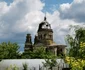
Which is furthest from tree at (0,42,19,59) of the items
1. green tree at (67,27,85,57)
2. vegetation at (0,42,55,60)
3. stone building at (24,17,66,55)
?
green tree at (67,27,85,57)

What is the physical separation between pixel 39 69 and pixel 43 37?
146 ft

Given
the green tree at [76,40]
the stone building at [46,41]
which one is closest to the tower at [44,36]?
the stone building at [46,41]

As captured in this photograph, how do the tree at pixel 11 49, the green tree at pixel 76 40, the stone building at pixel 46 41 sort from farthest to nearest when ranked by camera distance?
the stone building at pixel 46 41 < the tree at pixel 11 49 < the green tree at pixel 76 40

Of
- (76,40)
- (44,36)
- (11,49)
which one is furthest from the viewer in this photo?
(44,36)

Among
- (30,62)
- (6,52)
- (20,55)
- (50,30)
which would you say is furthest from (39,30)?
(30,62)

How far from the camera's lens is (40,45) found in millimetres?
95688

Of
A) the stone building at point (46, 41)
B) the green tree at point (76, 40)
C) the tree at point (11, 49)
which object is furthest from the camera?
the stone building at point (46, 41)

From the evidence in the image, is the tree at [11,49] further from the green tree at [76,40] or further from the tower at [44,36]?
the green tree at [76,40]

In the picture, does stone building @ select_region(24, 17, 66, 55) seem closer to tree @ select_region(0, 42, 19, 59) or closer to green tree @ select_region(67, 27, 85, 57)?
tree @ select_region(0, 42, 19, 59)

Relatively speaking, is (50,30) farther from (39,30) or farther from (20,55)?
(20,55)

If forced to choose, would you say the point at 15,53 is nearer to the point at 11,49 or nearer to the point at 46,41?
the point at 11,49

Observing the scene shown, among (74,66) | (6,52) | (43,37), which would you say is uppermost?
(43,37)

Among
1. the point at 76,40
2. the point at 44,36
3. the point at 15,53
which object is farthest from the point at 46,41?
the point at 76,40

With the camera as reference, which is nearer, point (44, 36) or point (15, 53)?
point (15, 53)
